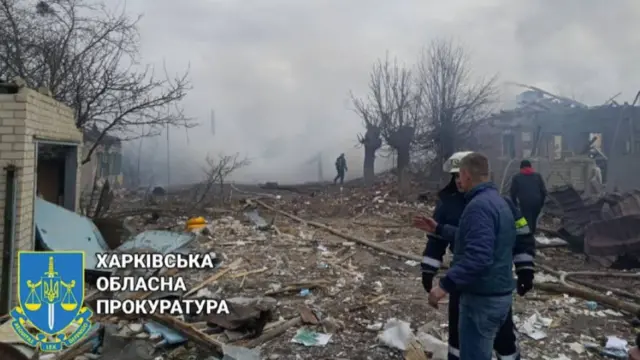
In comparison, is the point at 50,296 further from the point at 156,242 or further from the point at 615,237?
the point at 615,237

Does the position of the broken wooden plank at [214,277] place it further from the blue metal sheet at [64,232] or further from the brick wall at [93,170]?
the brick wall at [93,170]

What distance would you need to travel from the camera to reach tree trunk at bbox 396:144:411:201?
16.9 m

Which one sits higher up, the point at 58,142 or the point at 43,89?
the point at 43,89

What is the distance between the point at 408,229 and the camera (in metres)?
11.0

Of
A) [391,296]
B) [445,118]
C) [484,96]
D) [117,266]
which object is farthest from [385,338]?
[484,96]

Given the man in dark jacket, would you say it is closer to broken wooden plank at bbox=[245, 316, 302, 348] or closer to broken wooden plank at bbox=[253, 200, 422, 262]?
broken wooden plank at bbox=[253, 200, 422, 262]

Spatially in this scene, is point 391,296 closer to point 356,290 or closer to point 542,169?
point 356,290

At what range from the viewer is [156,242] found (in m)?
6.94

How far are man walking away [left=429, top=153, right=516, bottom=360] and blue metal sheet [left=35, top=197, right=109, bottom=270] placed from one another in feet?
14.5

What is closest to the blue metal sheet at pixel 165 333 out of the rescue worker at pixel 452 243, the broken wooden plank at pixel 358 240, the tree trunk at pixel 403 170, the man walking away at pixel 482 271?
the rescue worker at pixel 452 243

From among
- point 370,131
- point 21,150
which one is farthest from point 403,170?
point 21,150

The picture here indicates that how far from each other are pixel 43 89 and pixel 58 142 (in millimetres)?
793

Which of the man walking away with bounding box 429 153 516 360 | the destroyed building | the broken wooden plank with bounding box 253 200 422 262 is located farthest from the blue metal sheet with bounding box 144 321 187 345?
the destroyed building

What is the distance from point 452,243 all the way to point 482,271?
0.87 metres
